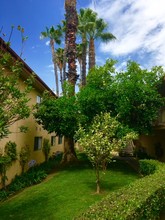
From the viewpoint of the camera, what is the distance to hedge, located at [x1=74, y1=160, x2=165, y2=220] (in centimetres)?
721

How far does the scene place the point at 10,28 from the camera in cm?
1068

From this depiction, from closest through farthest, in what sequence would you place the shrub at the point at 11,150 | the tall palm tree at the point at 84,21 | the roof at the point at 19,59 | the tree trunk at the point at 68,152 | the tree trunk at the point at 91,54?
the roof at the point at 19,59, the shrub at the point at 11,150, the tree trunk at the point at 68,152, the tree trunk at the point at 91,54, the tall palm tree at the point at 84,21

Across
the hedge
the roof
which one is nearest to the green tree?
the roof

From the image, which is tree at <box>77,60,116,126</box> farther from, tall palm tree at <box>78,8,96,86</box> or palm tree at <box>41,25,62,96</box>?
palm tree at <box>41,25,62,96</box>

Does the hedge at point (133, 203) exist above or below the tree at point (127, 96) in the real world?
below

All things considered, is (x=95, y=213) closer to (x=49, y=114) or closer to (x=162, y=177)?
(x=162, y=177)

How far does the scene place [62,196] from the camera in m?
14.4

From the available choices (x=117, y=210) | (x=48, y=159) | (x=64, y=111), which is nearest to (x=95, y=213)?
(x=117, y=210)

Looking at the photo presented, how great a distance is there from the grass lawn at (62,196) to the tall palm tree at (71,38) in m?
8.62

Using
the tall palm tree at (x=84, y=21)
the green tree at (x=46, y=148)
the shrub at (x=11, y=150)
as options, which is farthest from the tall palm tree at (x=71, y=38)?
the tall palm tree at (x=84, y=21)

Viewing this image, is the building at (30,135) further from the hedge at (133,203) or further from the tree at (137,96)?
the hedge at (133,203)

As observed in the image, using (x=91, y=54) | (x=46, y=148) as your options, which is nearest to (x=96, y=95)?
(x=46, y=148)

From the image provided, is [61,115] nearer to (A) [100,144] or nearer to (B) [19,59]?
(B) [19,59]

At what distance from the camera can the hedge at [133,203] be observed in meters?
7.21
